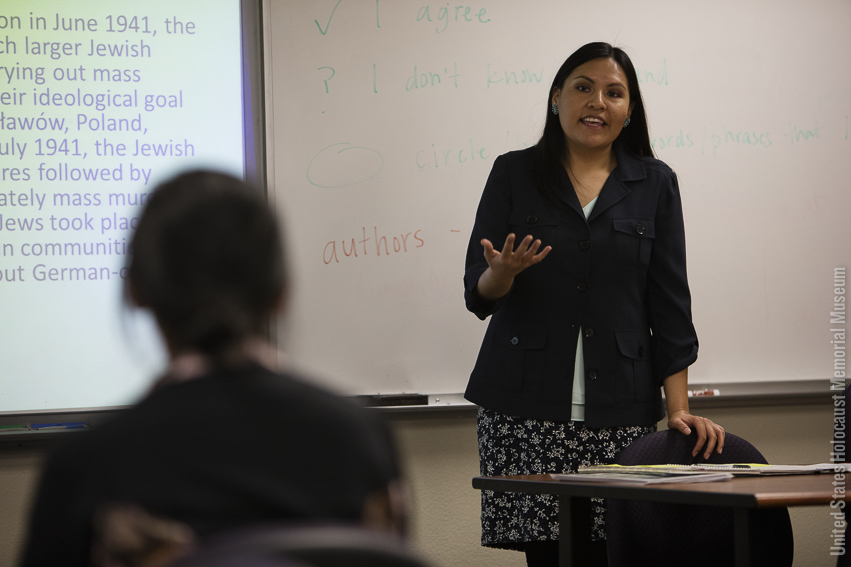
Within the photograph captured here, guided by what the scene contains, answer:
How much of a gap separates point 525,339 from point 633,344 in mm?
256

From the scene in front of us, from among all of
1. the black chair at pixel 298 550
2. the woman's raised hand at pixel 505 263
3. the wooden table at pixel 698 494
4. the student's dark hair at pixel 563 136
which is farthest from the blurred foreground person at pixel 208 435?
the student's dark hair at pixel 563 136

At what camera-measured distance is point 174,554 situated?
2.10 ft

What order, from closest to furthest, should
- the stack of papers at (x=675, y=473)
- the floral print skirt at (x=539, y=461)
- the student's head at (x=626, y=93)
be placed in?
the stack of papers at (x=675, y=473)
the floral print skirt at (x=539, y=461)
the student's head at (x=626, y=93)

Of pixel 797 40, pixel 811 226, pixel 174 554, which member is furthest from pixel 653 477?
pixel 797 40

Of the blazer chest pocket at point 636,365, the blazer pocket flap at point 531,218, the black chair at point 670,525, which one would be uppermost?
the blazer pocket flap at point 531,218

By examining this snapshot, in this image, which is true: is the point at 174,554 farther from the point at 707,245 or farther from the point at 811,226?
the point at 811,226

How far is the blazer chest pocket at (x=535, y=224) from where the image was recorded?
1.94 m

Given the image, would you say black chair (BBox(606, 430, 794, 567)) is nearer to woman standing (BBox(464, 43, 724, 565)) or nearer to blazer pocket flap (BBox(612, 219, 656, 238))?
woman standing (BBox(464, 43, 724, 565))

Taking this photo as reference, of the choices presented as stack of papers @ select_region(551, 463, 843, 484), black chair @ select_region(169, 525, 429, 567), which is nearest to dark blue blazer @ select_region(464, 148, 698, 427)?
stack of papers @ select_region(551, 463, 843, 484)

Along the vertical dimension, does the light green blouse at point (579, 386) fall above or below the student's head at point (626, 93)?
below

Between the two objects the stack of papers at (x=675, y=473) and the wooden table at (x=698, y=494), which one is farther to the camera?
the stack of papers at (x=675, y=473)

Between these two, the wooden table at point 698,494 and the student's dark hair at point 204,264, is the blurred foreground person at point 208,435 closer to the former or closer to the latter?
the student's dark hair at point 204,264

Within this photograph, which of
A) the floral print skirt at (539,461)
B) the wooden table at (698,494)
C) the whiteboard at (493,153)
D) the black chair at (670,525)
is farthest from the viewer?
the whiteboard at (493,153)

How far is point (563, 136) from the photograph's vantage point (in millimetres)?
2047
